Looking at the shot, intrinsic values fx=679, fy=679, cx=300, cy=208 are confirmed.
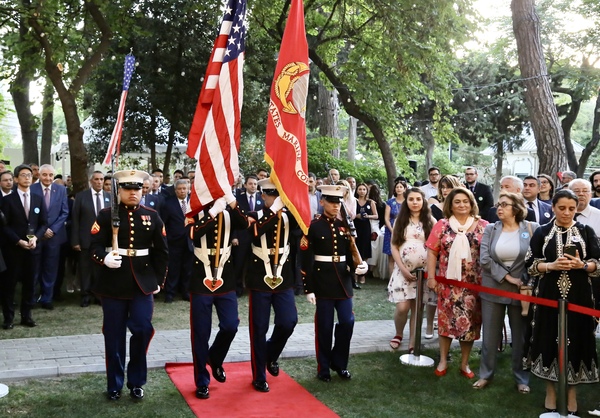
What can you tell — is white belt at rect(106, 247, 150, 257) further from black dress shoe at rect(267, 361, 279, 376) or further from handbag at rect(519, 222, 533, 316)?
handbag at rect(519, 222, 533, 316)

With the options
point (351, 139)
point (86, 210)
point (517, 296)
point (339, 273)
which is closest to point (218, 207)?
point (339, 273)

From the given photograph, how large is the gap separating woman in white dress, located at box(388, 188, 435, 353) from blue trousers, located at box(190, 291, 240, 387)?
7.53 ft

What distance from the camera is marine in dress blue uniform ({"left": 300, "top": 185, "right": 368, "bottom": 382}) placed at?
670 cm

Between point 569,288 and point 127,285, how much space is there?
3.78 m

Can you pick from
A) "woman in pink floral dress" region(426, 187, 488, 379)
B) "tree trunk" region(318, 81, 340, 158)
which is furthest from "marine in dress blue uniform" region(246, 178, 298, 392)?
"tree trunk" region(318, 81, 340, 158)

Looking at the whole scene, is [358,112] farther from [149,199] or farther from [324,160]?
[149,199]

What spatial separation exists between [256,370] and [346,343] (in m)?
0.96

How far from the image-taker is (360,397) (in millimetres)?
6277

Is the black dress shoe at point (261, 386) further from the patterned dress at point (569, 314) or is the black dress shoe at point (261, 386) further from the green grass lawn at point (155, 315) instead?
the green grass lawn at point (155, 315)

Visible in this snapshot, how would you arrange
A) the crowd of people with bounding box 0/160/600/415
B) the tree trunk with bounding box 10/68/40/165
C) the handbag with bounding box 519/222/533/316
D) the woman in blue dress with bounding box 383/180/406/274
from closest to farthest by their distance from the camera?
1. the crowd of people with bounding box 0/160/600/415
2. the handbag with bounding box 519/222/533/316
3. the woman in blue dress with bounding box 383/180/406/274
4. the tree trunk with bounding box 10/68/40/165

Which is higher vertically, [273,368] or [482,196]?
[482,196]

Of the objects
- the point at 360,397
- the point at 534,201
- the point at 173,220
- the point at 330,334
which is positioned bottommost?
the point at 360,397

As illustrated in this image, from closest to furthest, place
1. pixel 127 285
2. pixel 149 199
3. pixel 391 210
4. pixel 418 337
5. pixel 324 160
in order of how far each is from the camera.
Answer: pixel 127 285 < pixel 418 337 < pixel 149 199 < pixel 391 210 < pixel 324 160

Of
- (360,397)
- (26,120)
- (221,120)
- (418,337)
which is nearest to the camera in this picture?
(360,397)
